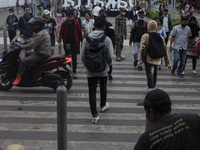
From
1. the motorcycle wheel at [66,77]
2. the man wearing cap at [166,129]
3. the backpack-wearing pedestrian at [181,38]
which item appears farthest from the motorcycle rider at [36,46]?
the man wearing cap at [166,129]

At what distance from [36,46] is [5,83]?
1.27 metres

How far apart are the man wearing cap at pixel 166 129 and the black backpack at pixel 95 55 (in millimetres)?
3264

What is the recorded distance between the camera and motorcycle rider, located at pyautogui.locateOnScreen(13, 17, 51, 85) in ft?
25.5

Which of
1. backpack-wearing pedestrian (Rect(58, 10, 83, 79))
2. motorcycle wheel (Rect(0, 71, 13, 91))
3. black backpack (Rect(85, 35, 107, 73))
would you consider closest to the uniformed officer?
backpack-wearing pedestrian (Rect(58, 10, 83, 79))

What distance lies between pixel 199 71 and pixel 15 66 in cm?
572

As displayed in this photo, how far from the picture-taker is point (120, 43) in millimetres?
11734

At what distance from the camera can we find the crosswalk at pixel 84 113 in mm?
5473

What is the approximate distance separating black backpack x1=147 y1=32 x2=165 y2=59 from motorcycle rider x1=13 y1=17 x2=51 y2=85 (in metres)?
2.36

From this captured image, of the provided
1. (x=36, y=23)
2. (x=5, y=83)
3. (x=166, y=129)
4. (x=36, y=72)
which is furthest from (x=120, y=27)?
(x=166, y=129)

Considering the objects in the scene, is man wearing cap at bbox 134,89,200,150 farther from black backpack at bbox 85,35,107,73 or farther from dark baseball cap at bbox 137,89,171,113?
black backpack at bbox 85,35,107,73

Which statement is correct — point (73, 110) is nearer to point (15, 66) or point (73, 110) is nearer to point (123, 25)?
point (15, 66)

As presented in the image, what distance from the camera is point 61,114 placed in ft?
14.4

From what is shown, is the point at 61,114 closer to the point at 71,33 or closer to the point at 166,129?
the point at 166,129

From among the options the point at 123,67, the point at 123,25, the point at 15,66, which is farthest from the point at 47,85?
the point at 123,25
